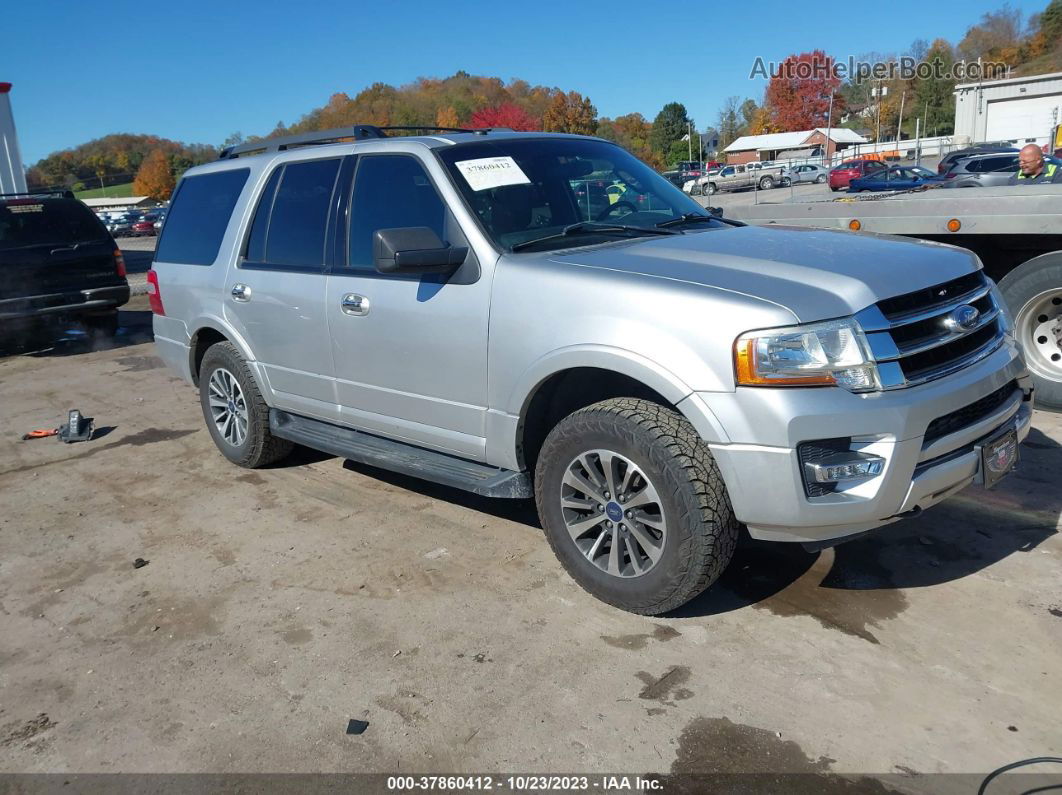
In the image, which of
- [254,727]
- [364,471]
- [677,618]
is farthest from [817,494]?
[364,471]

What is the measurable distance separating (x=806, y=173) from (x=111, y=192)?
120845mm

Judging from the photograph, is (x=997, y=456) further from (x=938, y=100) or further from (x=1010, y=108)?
(x=938, y=100)

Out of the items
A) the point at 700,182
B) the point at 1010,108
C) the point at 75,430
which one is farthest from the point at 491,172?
the point at 1010,108

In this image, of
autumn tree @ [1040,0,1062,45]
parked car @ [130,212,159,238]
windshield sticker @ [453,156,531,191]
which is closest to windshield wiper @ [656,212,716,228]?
windshield sticker @ [453,156,531,191]

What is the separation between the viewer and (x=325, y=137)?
196 inches

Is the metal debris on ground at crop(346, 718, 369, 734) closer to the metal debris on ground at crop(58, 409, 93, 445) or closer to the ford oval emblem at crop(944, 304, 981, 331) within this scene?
the ford oval emblem at crop(944, 304, 981, 331)

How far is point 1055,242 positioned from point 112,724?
19.6 feet

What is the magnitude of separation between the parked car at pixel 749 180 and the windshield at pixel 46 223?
4508 centimetres

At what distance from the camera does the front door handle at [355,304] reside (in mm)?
4207

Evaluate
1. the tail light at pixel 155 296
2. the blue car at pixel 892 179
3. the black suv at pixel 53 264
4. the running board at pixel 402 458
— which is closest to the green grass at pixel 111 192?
the blue car at pixel 892 179

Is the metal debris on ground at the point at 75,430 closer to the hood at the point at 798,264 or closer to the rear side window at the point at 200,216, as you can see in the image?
the rear side window at the point at 200,216

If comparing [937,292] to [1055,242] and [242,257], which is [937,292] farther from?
[242,257]

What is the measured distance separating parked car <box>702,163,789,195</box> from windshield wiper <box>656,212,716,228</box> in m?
48.7

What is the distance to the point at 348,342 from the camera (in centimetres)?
437
